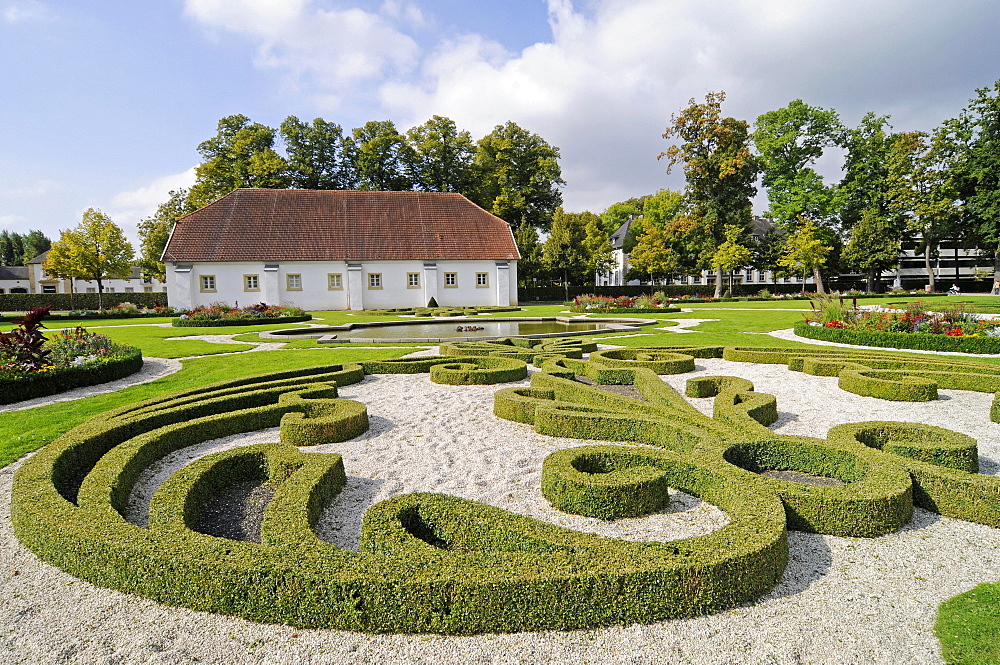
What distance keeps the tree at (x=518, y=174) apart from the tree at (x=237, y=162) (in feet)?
60.8

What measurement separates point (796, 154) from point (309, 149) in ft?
157

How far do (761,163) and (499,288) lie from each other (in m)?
33.0

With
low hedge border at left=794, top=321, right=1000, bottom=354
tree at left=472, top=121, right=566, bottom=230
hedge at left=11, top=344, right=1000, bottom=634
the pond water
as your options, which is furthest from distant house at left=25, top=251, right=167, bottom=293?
hedge at left=11, top=344, right=1000, bottom=634

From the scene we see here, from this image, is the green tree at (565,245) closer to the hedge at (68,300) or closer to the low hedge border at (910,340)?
the low hedge border at (910,340)

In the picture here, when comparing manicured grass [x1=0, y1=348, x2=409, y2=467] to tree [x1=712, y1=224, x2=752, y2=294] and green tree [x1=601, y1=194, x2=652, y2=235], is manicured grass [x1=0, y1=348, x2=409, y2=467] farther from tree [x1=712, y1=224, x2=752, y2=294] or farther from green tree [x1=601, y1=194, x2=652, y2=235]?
green tree [x1=601, y1=194, x2=652, y2=235]

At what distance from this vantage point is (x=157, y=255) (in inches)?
1941

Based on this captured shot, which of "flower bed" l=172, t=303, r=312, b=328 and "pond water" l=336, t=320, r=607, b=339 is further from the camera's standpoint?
"flower bed" l=172, t=303, r=312, b=328

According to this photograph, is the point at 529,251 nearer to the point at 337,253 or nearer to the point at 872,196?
the point at 337,253

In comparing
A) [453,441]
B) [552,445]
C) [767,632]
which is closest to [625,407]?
[552,445]

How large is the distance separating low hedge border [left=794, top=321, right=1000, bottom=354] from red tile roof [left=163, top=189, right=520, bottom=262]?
26.1 m

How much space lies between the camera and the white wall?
112 feet

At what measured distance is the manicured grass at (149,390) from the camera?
6.44 m

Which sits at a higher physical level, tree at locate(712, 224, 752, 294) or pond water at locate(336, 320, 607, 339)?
tree at locate(712, 224, 752, 294)

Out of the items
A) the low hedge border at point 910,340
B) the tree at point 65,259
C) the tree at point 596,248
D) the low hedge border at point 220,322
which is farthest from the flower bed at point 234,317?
the tree at point 596,248
